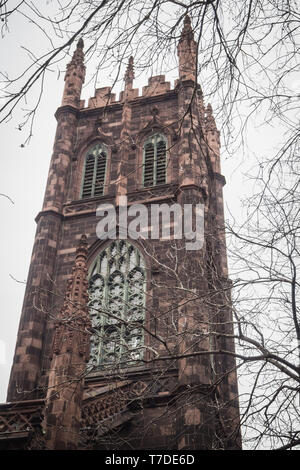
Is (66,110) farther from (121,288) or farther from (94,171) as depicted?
(121,288)

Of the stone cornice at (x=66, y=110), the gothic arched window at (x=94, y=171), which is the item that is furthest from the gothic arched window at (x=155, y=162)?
the stone cornice at (x=66, y=110)

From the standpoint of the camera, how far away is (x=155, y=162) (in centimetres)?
1923

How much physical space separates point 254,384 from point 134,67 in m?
3.72

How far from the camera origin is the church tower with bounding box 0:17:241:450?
10.2 m

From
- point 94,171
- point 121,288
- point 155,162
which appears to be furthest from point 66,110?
point 121,288

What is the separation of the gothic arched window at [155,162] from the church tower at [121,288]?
0.05 metres

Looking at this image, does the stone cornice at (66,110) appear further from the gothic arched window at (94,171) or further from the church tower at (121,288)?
the gothic arched window at (94,171)

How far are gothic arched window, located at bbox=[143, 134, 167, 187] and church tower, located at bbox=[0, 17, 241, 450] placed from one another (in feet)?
0.17

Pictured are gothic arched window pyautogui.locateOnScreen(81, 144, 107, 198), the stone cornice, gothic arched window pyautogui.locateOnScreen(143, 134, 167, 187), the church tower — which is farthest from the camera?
the stone cornice

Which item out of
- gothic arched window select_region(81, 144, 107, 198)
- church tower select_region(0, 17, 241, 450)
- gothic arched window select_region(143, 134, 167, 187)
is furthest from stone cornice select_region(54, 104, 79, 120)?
gothic arched window select_region(143, 134, 167, 187)

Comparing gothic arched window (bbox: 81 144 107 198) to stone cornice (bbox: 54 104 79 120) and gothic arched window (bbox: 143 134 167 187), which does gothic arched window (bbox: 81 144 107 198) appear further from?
stone cornice (bbox: 54 104 79 120)

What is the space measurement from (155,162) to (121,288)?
4812 mm

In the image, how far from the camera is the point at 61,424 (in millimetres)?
9570

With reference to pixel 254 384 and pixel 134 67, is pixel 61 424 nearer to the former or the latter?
pixel 254 384
